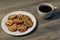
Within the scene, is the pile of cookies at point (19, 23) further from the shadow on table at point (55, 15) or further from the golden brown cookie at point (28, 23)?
the shadow on table at point (55, 15)

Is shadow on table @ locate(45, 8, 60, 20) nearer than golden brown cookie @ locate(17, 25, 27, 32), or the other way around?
golden brown cookie @ locate(17, 25, 27, 32)

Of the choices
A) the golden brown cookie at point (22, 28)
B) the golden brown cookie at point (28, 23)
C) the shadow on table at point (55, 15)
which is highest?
the shadow on table at point (55, 15)

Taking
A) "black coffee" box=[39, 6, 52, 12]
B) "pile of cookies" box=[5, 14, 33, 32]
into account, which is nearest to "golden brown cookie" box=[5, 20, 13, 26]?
"pile of cookies" box=[5, 14, 33, 32]

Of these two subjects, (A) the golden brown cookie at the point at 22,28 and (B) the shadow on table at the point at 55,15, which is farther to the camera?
(B) the shadow on table at the point at 55,15

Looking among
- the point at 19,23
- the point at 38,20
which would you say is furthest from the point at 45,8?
the point at 19,23

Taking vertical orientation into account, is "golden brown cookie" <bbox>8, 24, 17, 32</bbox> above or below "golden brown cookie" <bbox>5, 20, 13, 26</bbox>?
below

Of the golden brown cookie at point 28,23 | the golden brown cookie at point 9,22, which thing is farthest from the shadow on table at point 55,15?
the golden brown cookie at point 9,22

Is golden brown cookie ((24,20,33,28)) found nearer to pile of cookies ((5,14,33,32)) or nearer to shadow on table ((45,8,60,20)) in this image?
pile of cookies ((5,14,33,32))
